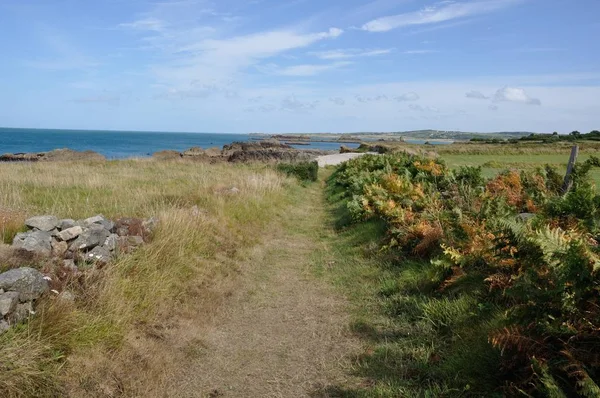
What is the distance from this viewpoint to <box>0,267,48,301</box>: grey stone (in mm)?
4617

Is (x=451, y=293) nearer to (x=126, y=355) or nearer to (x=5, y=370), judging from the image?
(x=126, y=355)

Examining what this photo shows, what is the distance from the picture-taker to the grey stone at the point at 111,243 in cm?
664

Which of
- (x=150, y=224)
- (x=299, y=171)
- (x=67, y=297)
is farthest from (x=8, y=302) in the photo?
(x=299, y=171)

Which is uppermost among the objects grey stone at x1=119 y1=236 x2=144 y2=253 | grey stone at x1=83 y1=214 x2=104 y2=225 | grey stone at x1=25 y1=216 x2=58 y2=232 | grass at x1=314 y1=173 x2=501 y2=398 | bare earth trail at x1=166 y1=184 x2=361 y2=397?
grey stone at x1=25 y1=216 x2=58 y2=232

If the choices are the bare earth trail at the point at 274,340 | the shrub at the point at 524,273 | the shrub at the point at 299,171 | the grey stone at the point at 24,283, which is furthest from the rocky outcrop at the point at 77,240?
the shrub at the point at 299,171

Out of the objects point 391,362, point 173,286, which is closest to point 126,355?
point 173,286

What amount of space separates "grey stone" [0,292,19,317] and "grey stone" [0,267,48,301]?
0.33 feet

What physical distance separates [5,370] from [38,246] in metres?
2.34

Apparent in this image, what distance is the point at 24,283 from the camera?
15.5 feet

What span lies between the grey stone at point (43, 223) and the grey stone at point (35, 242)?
12.7 inches

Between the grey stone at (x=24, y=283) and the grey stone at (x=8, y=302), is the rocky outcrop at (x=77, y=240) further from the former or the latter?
the grey stone at (x=8, y=302)

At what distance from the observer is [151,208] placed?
976cm

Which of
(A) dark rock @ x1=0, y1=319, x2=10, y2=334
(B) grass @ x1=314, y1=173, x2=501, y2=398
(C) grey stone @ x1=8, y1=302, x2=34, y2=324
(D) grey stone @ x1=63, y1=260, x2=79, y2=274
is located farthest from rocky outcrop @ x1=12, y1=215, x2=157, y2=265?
(B) grass @ x1=314, y1=173, x2=501, y2=398

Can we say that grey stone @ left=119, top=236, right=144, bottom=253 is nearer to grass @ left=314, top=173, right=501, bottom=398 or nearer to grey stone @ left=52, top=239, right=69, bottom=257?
grey stone @ left=52, top=239, right=69, bottom=257
